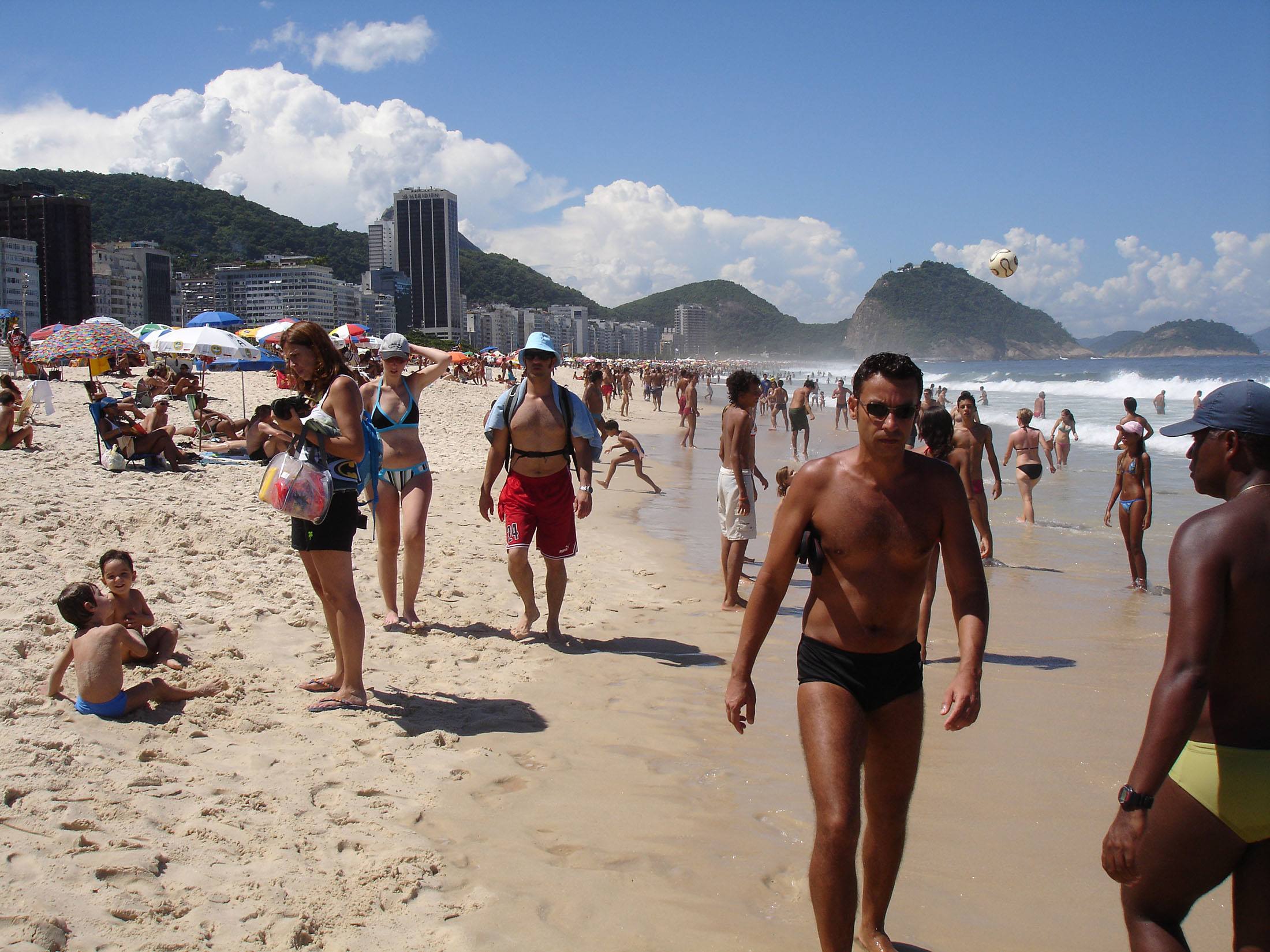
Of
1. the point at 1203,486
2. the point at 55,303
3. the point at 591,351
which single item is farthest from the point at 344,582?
the point at 591,351

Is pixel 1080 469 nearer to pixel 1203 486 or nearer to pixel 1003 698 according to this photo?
pixel 1003 698

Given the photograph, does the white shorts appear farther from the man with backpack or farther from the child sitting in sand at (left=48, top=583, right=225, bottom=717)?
the child sitting in sand at (left=48, top=583, right=225, bottom=717)

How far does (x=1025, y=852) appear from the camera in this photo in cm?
323

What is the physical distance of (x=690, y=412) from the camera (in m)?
20.6

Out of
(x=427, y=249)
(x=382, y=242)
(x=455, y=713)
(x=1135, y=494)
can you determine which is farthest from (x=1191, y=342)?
(x=455, y=713)

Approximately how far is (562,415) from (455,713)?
181cm

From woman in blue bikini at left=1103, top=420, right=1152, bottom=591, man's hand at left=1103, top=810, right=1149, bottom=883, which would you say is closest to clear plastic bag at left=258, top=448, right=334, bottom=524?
man's hand at left=1103, top=810, right=1149, bottom=883

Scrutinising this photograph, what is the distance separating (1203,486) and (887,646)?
83 cm

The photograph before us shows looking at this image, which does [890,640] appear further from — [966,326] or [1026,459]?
[966,326]

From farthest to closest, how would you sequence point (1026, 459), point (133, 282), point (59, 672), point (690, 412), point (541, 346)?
point (133, 282) < point (690, 412) < point (1026, 459) < point (541, 346) < point (59, 672)

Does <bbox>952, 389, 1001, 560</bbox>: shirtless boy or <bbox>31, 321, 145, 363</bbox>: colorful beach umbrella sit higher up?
<bbox>31, 321, 145, 363</bbox>: colorful beach umbrella

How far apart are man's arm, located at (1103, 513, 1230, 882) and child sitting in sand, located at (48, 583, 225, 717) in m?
3.66

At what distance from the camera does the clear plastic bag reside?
12.6ft

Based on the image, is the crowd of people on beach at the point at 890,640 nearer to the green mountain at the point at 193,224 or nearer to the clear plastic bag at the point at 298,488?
the clear plastic bag at the point at 298,488
